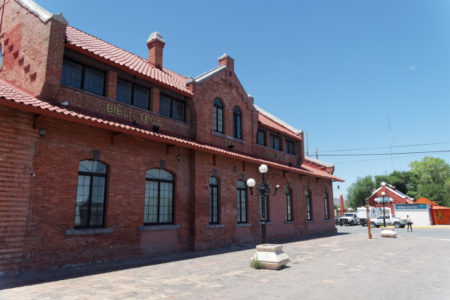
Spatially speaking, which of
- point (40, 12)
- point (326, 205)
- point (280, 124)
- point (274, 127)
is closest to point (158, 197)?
point (40, 12)

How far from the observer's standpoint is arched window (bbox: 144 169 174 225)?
1192cm

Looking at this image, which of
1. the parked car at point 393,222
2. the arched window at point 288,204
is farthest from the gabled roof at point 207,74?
the parked car at point 393,222

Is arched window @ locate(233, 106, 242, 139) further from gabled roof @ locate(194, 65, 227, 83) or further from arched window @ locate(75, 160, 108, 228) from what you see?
arched window @ locate(75, 160, 108, 228)

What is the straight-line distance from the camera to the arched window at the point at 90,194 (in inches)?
383

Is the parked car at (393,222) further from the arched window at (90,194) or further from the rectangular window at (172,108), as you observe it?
the arched window at (90,194)

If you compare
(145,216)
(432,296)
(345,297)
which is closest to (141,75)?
(145,216)

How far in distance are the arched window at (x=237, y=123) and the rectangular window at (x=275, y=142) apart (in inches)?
171

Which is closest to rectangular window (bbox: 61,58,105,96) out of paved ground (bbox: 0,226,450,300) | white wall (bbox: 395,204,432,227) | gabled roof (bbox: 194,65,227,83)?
gabled roof (bbox: 194,65,227,83)

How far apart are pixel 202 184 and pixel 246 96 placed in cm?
756

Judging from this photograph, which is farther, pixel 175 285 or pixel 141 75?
pixel 141 75

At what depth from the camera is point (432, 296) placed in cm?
622

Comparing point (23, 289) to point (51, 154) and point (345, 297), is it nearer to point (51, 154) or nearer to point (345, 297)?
point (51, 154)

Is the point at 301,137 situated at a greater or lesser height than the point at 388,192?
greater

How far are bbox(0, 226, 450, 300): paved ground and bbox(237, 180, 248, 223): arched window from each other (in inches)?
234
